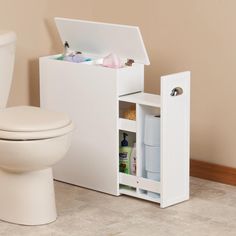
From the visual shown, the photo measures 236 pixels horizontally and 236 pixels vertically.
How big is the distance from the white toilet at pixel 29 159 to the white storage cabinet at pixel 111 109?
30 cm

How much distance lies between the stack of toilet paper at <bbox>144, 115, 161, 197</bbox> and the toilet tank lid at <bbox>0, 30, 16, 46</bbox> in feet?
2.17

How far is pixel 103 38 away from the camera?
3.29m

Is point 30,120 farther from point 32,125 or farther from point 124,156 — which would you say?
point 124,156

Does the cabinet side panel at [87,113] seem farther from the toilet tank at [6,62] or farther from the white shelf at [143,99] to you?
the toilet tank at [6,62]

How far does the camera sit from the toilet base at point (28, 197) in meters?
2.92

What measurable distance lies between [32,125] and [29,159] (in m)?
0.13

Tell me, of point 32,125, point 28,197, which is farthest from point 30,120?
point 28,197

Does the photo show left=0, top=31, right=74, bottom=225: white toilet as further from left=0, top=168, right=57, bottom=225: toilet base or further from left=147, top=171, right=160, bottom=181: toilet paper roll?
left=147, top=171, right=160, bottom=181: toilet paper roll

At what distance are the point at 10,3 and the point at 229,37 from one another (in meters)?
1.01

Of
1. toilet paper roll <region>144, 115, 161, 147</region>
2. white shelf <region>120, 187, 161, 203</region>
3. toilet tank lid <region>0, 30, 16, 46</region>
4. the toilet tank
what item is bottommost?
white shelf <region>120, 187, 161, 203</region>

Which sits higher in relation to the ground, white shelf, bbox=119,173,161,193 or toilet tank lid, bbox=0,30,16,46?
toilet tank lid, bbox=0,30,16,46

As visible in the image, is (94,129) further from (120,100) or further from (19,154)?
(19,154)

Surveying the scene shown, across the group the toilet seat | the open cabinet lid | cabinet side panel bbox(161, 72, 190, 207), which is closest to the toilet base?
the toilet seat

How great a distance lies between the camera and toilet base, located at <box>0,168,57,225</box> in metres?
2.92
